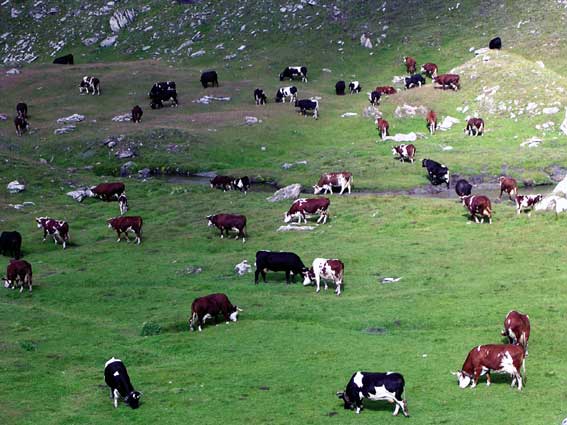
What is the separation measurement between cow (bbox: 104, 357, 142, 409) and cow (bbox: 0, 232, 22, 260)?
19945 millimetres

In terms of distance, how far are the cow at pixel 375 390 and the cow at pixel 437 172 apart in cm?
3269

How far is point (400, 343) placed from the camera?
29.3 m

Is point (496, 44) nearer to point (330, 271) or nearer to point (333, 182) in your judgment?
point (333, 182)

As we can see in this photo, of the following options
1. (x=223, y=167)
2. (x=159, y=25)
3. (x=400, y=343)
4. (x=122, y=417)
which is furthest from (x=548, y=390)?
(x=159, y=25)

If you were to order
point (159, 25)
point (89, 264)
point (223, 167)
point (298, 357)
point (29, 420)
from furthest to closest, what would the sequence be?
point (159, 25), point (223, 167), point (89, 264), point (298, 357), point (29, 420)

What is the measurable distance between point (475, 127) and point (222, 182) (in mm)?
19616

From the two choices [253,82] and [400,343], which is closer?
[400,343]

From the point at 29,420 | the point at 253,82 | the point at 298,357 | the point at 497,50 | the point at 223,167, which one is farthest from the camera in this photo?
the point at 253,82

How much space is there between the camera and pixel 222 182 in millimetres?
57781

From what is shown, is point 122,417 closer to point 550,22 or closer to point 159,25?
point 550,22

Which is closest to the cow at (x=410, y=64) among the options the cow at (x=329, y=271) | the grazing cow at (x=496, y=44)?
the grazing cow at (x=496, y=44)

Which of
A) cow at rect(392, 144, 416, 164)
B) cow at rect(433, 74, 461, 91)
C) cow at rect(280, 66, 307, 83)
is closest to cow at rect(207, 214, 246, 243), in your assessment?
cow at rect(392, 144, 416, 164)

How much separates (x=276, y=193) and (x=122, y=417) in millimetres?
30282

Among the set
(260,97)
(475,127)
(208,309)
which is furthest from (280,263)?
(260,97)
